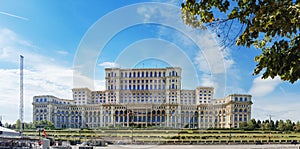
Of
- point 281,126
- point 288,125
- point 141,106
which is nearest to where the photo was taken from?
point 288,125

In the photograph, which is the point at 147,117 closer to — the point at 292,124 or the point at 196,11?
the point at 292,124

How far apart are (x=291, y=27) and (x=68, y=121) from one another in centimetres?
7393

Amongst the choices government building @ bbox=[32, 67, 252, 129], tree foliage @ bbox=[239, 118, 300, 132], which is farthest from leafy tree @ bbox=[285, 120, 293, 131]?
government building @ bbox=[32, 67, 252, 129]

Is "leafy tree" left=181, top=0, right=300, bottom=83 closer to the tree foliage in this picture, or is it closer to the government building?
the tree foliage

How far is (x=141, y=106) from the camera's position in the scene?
6662 cm

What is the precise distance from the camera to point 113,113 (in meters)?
69.0

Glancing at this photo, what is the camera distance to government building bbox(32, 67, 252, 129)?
63562 millimetres

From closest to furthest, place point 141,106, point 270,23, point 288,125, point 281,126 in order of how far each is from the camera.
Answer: point 270,23 < point 288,125 < point 281,126 < point 141,106

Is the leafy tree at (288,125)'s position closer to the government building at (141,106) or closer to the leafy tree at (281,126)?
the leafy tree at (281,126)

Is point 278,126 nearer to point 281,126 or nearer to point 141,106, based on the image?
point 281,126

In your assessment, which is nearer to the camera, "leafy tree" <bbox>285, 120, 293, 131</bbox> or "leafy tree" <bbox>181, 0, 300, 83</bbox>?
"leafy tree" <bbox>181, 0, 300, 83</bbox>

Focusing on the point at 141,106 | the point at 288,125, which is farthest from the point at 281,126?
the point at 141,106

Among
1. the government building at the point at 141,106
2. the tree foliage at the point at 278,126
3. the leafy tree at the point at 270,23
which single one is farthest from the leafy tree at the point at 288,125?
the leafy tree at the point at 270,23

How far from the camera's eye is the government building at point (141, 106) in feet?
209
